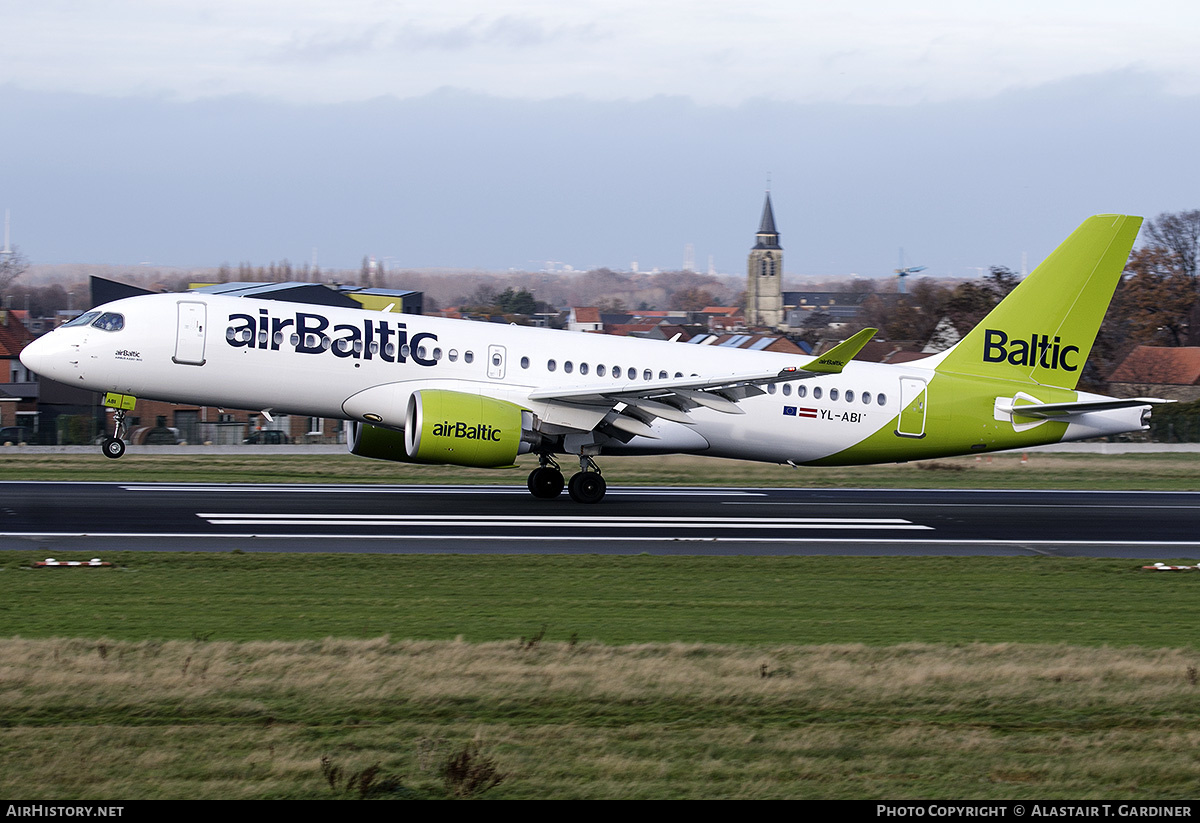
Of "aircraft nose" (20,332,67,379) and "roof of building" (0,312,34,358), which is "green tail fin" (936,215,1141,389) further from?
"roof of building" (0,312,34,358)

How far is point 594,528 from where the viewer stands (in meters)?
22.2

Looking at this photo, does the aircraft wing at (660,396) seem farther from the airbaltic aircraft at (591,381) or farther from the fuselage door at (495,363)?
the fuselage door at (495,363)

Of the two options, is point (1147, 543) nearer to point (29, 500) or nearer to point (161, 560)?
point (161, 560)

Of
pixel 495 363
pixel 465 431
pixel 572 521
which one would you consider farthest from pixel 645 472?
pixel 465 431

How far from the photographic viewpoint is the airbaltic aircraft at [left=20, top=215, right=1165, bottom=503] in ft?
76.6

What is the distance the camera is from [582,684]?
35.0 feet

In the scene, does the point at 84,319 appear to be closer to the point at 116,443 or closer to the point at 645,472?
the point at 116,443

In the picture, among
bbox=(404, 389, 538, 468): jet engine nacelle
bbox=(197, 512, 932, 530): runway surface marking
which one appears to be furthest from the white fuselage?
bbox=(197, 512, 932, 530): runway surface marking

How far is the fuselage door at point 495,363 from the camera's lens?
2462 cm

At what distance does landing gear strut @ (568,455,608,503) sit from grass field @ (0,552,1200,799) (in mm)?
8636

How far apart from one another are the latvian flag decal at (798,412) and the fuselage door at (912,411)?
205 cm

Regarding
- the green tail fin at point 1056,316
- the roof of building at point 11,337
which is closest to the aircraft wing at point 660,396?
the green tail fin at point 1056,316

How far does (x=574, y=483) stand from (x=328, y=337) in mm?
6068
